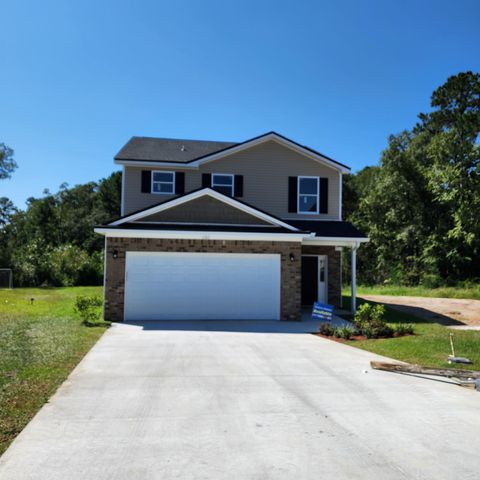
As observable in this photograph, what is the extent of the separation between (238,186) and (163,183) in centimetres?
309

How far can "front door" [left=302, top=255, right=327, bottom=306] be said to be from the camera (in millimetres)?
18656

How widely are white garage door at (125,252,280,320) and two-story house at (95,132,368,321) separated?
3 cm

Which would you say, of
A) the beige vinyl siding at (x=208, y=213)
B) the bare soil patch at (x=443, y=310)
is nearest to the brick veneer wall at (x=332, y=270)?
the bare soil patch at (x=443, y=310)

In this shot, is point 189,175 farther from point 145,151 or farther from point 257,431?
point 257,431

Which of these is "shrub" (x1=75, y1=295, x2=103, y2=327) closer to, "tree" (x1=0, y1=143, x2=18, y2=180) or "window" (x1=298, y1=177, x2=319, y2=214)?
"window" (x1=298, y1=177, x2=319, y2=214)

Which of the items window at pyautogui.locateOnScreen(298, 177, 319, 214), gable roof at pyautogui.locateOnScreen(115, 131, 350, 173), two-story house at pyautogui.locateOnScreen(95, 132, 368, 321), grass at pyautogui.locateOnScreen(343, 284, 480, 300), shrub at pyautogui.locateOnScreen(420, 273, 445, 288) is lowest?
grass at pyautogui.locateOnScreen(343, 284, 480, 300)

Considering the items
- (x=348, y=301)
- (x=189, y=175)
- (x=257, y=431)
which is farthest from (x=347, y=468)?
(x=348, y=301)

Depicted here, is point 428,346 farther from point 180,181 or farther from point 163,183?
point 163,183

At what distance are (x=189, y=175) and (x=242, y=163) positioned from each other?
7.39 ft

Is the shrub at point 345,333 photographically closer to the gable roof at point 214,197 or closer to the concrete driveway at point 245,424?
the concrete driveway at point 245,424

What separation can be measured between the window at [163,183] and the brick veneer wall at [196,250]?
460 cm

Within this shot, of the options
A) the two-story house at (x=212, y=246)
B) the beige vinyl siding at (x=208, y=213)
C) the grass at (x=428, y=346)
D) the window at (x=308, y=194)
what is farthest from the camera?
the window at (x=308, y=194)

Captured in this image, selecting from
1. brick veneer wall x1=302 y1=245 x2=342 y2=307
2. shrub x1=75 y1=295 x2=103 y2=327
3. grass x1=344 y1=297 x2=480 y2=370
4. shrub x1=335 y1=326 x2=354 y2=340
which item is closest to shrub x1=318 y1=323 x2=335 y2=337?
shrub x1=335 y1=326 x2=354 y2=340

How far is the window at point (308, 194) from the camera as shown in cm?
1898
